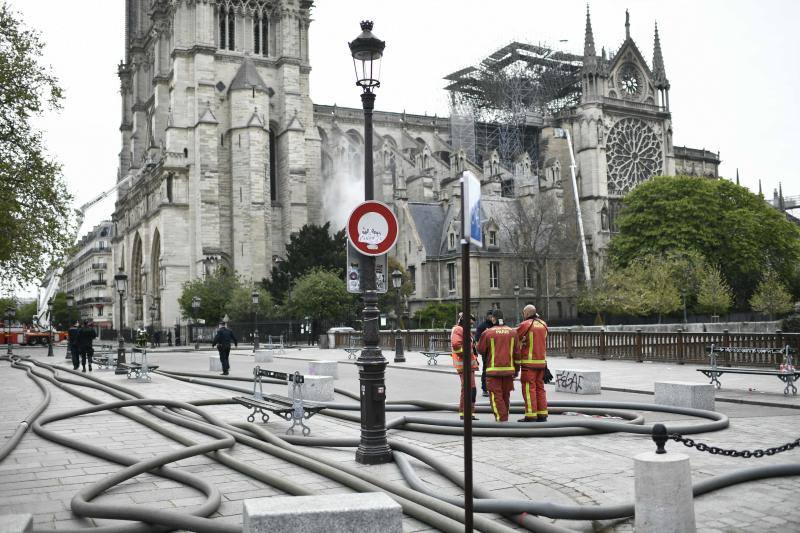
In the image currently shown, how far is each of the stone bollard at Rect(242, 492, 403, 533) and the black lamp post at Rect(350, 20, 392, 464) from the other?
307cm

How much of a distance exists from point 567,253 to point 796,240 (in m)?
15.5

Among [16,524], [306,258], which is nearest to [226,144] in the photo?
[306,258]

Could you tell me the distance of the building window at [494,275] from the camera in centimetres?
5351

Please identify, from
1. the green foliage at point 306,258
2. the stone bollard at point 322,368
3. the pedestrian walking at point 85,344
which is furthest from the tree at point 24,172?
the green foliage at point 306,258

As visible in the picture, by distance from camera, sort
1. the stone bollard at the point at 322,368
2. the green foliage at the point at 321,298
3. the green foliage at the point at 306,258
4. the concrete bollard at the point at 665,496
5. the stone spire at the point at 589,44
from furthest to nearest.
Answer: the stone spire at the point at 589,44 < the green foliage at the point at 306,258 < the green foliage at the point at 321,298 < the stone bollard at the point at 322,368 < the concrete bollard at the point at 665,496

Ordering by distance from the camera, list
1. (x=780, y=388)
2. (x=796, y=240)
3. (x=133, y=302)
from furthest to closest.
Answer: (x=133, y=302)
(x=796, y=240)
(x=780, y=388)

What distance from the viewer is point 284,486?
20.8 feet

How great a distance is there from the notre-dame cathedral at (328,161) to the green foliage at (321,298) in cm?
908

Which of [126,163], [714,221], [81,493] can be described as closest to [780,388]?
[81,493]

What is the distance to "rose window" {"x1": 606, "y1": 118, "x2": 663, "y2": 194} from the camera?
67.4 meters

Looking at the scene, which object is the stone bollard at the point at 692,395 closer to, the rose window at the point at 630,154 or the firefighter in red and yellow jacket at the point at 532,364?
the firefighter in red and yellow jacket at the point at 532,364

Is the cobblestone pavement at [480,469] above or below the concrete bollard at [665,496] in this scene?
below

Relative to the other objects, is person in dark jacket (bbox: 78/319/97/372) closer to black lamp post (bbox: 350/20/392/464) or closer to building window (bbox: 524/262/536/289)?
black lamp post (bbox: 350/20/392/464)

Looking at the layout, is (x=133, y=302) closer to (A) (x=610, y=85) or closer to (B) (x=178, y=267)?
(B) (x=178, y=267)
